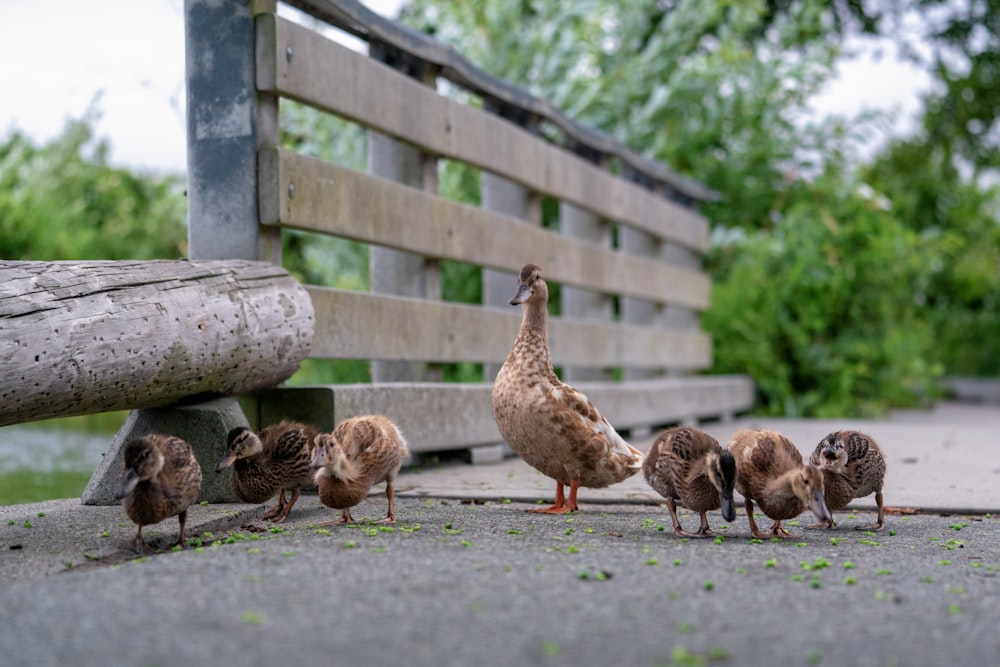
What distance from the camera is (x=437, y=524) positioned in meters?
5.34

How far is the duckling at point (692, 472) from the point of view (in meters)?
4.98

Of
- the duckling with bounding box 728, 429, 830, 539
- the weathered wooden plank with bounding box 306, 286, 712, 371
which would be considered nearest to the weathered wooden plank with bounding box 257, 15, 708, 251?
the weathered wooden plank with bounding box 306, 286, 712, 371

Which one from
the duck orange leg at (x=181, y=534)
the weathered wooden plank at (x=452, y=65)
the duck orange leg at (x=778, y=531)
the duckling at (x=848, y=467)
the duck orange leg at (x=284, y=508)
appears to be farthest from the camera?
the weathered wooden plank at (x=452, y=65)

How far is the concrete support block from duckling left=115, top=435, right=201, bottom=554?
103 cm

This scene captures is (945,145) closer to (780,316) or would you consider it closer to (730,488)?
(780,316)

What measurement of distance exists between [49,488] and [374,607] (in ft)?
19.9

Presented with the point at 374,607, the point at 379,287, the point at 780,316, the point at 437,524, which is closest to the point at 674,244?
the point at 780,316

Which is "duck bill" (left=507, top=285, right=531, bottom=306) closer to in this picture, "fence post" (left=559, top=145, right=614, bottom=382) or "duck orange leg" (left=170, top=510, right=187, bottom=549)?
"duck orange leg" (left=170, top=510, right=187, bottom=549)

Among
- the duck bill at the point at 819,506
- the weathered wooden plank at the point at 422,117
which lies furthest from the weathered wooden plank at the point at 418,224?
the duck bill at the point at 819,506

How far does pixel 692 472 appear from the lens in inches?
205

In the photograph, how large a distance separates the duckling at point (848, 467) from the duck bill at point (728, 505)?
2.32 ft

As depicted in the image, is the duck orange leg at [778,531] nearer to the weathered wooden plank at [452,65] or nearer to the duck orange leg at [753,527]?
the duck orange leg at [753,527]

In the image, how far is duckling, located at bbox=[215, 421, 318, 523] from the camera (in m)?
5.48

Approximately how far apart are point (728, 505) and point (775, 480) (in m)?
0.39
